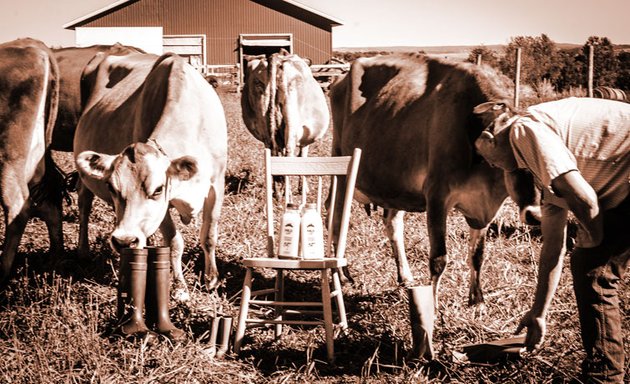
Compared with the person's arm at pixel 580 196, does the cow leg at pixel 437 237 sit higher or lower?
lower

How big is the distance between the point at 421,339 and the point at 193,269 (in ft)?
10.8

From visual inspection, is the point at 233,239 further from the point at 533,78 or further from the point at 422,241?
the point at 533,78

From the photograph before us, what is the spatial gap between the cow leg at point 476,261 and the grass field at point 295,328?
0.16 metres

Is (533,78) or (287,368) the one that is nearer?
(287,368)

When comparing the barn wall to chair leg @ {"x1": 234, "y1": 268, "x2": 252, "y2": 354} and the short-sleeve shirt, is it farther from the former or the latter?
the short-sleeve shirt

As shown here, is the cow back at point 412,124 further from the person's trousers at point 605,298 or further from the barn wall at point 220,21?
the barn wall at point 220,21

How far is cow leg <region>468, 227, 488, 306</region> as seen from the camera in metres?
6.00

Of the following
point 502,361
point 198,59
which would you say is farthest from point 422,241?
point 198,59

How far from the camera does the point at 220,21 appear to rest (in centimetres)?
3678

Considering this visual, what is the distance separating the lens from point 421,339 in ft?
14.9

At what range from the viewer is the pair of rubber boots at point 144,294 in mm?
4793

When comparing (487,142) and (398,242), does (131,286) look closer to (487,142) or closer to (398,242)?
(487,142)

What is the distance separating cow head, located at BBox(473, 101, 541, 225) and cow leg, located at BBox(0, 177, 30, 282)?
3.93m

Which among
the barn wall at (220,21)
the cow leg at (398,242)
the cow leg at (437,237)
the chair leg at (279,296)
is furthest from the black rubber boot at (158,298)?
the barn wall at (220,21)
